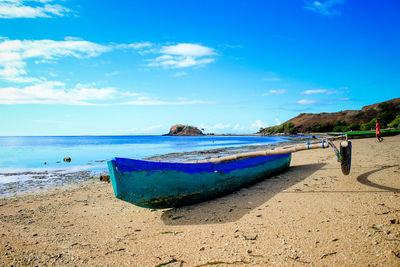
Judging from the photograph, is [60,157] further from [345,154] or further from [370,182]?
[370,182]

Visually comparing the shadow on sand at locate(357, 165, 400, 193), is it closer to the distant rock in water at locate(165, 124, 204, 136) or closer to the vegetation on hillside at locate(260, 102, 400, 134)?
the vegetation on hillside at locate(260, 102, 400, 134)

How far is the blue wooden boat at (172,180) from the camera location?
15.6 ft

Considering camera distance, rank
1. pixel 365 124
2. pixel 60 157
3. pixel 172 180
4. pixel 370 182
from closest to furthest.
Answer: pixel 172 180
pixel 370 182
pixel 60 157
pixel 365 124

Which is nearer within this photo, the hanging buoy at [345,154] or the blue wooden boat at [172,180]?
the blue wooden boat at [172,180]

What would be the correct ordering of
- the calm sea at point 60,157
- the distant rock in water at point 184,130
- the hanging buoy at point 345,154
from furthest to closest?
the distant rock in water at point 184,130
the calm sea at point 60,157
the hanging buoy at point 345,154

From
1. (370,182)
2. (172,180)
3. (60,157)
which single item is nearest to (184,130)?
(60,157)

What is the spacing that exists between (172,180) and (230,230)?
5.93 feet

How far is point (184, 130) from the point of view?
172 meters

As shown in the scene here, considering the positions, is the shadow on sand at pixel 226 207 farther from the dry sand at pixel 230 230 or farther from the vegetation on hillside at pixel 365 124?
the vegetation on hillside at pixel 365 124

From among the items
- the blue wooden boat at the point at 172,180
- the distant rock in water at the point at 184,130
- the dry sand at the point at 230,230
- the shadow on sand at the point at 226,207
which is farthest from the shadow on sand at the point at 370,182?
the distant rock in water at the point at 184,130

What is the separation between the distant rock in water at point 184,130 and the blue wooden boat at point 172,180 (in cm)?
15686

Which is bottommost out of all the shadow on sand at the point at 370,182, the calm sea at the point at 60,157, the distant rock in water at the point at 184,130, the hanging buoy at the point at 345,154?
the calm sea at the point at 60,157

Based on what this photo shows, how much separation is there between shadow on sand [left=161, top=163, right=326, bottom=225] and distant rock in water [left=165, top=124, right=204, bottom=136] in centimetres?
15661

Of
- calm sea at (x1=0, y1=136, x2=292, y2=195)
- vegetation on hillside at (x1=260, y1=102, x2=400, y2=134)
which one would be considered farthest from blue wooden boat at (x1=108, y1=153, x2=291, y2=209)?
vegetation on hillside at (x1=260, y1=102, x2=400, y2=134)
